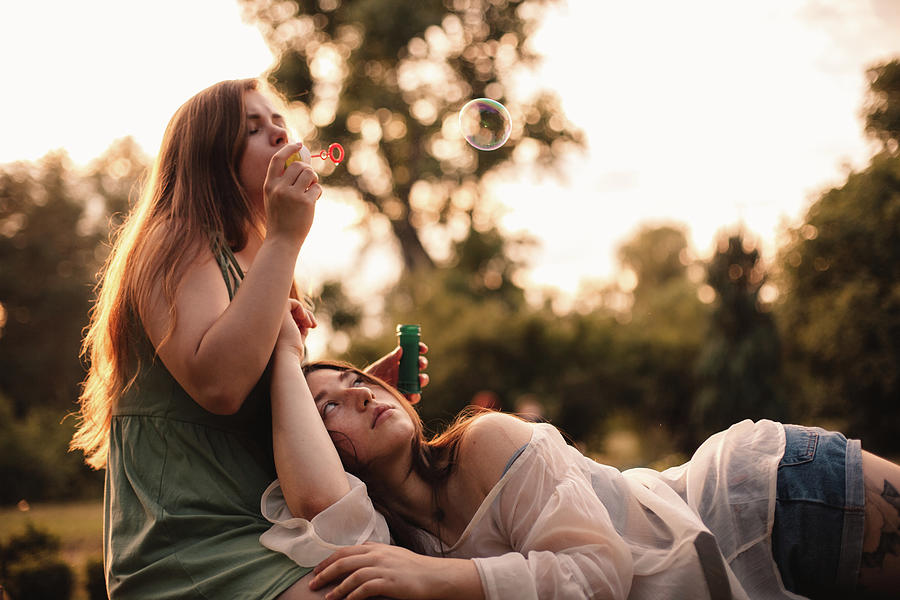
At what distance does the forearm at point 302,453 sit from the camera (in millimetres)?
1814

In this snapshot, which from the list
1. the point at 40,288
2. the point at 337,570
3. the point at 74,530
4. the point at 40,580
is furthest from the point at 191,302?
the point at 40,288

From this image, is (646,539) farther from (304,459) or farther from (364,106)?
(364,106)

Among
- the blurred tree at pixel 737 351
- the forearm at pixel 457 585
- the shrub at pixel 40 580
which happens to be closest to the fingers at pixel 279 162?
the forearm at pixel 457 585

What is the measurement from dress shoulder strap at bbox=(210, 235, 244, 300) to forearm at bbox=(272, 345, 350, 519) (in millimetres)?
278

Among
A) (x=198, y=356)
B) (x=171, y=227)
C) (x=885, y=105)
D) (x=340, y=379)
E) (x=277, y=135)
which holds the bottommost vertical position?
(x=340, y=379)

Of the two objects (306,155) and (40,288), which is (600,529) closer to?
(306,155)

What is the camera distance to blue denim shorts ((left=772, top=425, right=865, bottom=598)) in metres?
1.93

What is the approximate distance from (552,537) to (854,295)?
Result: 564 inches

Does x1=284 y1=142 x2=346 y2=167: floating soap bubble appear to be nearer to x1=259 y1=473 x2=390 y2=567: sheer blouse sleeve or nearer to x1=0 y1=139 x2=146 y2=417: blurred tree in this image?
x1=259 y1=473 x2=390 y2=567: sheer blouse sleeve

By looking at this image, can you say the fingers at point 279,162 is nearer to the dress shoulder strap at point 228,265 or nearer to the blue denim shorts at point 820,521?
the dress shoulder strap at point 228,265

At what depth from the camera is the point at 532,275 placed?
54.1 feet

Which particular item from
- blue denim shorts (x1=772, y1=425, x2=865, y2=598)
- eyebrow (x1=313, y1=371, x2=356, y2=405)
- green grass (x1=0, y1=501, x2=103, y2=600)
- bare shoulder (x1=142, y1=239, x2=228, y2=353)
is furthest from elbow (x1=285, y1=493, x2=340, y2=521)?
green grass (x1=0, y1=501, x2=103, y2=600)

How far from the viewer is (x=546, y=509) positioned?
5.95ft

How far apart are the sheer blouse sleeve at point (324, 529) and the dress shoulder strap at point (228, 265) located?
0.60 metres
